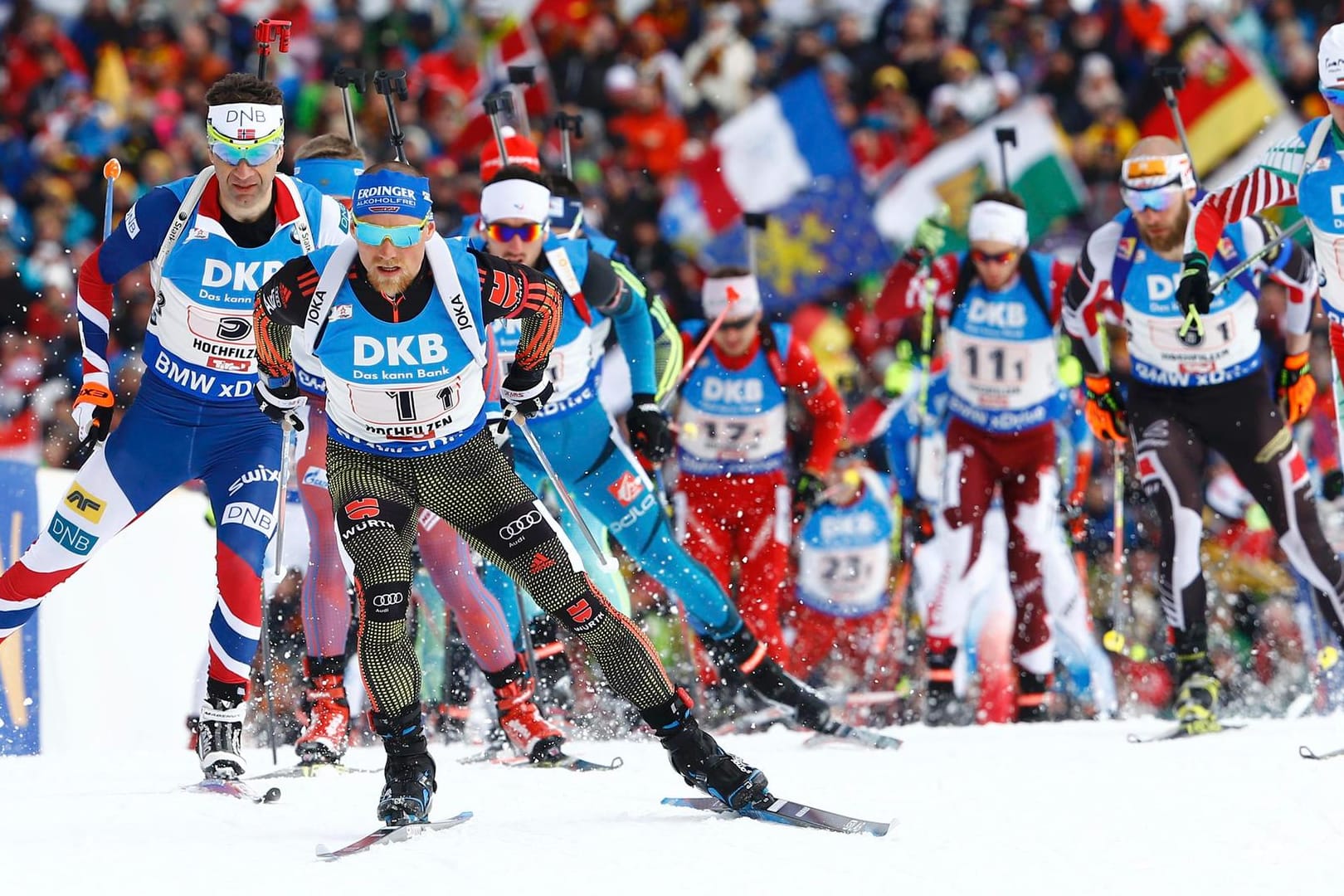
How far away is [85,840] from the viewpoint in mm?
4941

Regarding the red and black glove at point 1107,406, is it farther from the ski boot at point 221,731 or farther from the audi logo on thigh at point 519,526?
the ski boot at point 221,731

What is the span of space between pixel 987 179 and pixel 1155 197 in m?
5.57

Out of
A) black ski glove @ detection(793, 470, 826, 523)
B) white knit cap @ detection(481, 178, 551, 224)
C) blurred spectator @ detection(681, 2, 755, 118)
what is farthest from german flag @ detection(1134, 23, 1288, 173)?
white knit cap @ detection(481, 178, 551, 224)

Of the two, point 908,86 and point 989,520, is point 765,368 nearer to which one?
point 989,520

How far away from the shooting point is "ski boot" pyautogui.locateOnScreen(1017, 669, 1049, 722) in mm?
8336

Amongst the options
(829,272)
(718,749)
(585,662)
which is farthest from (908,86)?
(718,749)

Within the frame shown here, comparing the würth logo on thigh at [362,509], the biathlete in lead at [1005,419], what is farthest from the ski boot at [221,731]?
the biathlete in lead at [1005,419]

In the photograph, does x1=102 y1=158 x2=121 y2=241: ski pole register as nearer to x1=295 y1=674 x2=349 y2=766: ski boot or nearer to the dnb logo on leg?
the dnb logo on leg

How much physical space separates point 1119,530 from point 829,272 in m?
4.67

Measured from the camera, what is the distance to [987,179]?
12570 mm

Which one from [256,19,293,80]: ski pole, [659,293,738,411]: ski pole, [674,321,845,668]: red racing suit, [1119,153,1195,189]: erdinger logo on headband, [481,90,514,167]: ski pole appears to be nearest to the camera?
[256,19,293,80]: ski pole

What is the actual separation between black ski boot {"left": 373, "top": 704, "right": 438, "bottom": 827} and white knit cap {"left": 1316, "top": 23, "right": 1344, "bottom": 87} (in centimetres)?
369

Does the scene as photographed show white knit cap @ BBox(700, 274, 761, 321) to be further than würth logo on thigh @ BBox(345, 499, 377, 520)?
Yes

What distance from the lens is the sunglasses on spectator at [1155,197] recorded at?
7.07 meters
